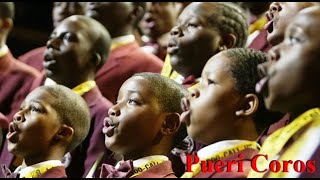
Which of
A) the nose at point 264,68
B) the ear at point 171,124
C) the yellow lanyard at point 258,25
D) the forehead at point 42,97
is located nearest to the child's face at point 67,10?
the yellow lanyard at point 258,25

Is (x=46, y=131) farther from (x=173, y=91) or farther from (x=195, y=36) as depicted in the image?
(x=195, y=36)

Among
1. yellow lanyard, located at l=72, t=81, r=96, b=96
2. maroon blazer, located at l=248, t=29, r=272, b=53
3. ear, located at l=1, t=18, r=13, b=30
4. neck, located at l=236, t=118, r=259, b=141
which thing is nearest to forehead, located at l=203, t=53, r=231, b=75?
neck, located at l=236, t=118, r=259, b=141

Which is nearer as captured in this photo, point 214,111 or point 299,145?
point 299,145

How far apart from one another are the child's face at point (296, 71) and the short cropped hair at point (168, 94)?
430mm

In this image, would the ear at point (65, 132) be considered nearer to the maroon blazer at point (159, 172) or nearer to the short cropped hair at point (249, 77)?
the maroon blazer at point (159, 172)

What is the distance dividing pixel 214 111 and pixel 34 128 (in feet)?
1.83

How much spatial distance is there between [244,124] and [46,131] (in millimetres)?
592

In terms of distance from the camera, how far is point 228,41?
2455 millimetres

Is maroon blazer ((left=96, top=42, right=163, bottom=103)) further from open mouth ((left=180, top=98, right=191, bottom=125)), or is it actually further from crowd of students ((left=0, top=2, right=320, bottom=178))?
open mouth ((left=180, top=98, right=191, bottom=125))

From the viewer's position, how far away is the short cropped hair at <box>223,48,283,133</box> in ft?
6.00

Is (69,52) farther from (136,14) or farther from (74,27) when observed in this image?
(136,14)

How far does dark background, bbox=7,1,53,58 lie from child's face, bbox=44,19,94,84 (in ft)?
4.63

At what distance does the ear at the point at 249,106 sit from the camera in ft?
5.92

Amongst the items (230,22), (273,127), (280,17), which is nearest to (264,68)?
(273,127)
